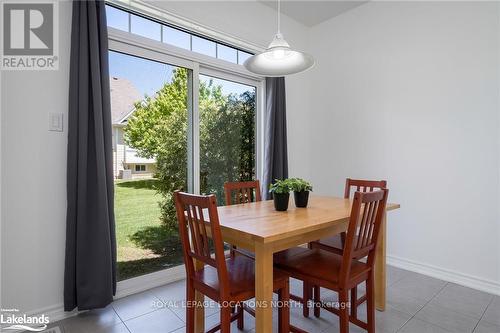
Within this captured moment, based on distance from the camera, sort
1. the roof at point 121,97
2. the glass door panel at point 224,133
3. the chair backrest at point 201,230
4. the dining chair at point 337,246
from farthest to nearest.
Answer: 1. the glass door panel at point 224,133
2. the roof at point 121,97
3. the dining chair at point 337,246
4. the chair backrest at point 201,230

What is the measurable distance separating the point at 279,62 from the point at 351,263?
4.69ft

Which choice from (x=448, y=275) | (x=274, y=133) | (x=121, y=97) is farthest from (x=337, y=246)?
(x=121, y=97)

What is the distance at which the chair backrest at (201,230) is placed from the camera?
4.64 ft

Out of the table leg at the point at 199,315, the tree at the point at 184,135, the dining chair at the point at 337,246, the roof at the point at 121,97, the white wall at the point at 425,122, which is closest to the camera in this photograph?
the table leg at the point at 199,315

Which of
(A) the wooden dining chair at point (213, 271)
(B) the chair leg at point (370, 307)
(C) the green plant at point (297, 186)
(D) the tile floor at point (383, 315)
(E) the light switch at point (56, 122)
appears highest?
(E) the light switch at point (56, 122)

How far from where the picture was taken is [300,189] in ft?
6.69

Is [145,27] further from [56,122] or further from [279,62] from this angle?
[279,62]

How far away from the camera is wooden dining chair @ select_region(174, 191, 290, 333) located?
1.43m

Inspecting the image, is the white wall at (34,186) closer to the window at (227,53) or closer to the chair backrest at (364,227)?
the window at (227,53)

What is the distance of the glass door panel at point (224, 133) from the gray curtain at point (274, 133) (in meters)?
0.23

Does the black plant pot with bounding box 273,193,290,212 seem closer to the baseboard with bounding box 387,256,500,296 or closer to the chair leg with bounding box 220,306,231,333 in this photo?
the chair leg with bounding box 220,306,231,333

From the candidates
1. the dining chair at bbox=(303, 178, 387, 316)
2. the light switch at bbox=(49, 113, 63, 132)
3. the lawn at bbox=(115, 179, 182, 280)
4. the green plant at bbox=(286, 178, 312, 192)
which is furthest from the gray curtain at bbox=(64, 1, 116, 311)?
the dining chair at bbox=(303, 178, 387, 316)

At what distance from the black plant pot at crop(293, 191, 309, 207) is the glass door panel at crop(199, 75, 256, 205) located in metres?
1.24

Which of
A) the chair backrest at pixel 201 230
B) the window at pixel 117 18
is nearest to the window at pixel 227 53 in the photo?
the window at pixel 117 18
